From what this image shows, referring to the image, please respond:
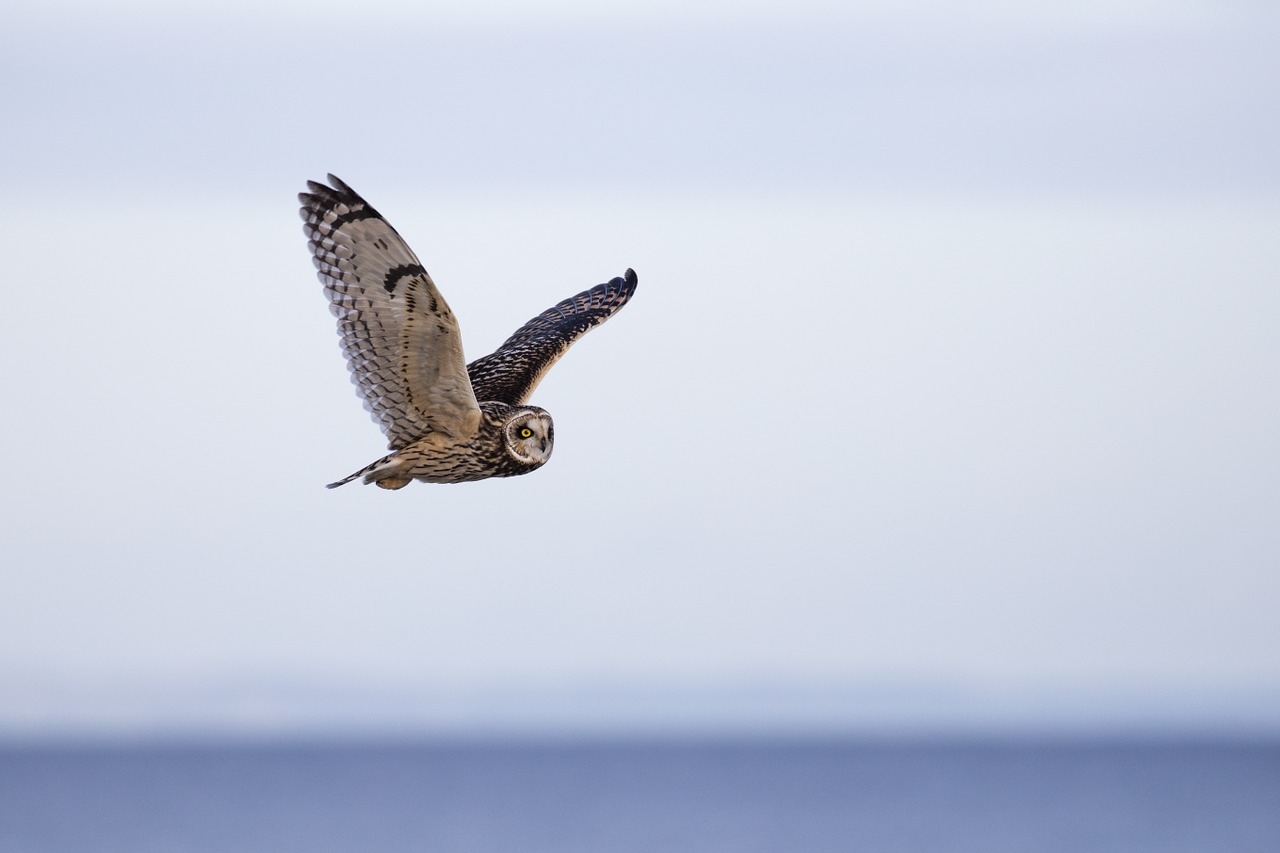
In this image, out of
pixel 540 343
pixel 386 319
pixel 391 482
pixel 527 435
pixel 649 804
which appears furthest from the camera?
pixel 649 804

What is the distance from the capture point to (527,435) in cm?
938

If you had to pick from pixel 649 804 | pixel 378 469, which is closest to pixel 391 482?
pixel 378 469

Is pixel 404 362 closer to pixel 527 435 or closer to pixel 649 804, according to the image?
pixel 527 435

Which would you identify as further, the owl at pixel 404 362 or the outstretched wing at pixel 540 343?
the outstretched wing at pixel 540 343

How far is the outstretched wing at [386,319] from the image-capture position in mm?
9008

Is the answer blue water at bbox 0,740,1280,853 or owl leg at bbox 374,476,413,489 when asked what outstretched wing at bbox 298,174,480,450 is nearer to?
owl leg at bbox 374,476,413,489

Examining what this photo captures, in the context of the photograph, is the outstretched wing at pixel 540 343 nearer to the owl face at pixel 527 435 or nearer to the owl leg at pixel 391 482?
the owl face at pixel 527 435

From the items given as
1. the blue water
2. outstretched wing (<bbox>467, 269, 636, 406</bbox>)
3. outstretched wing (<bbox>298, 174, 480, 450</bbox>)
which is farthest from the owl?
the blue water

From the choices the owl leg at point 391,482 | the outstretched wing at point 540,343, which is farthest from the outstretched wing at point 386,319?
the outstretched wing at point 540,343

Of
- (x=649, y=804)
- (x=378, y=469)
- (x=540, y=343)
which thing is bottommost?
(x=378, y=469)

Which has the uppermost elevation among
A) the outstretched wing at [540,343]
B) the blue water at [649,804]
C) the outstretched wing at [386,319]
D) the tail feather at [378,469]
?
the blue water at [649,804]

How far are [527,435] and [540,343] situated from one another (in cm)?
174

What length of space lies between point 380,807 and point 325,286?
246 feet

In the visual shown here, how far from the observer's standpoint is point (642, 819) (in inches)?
2918
